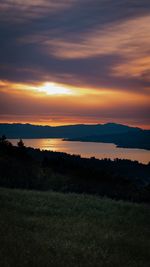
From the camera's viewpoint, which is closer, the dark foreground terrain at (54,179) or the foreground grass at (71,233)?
the foreground grass at (71,233)

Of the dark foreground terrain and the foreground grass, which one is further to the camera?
the dark foreground terrain

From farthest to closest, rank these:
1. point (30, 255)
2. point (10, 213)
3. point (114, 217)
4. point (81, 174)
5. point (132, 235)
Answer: point (81, 174), point (114, 217), point (10, 213), point (132, 235), point (30, 255)

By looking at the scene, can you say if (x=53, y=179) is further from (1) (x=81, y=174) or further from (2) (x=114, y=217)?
(2) (x=114, y=217)

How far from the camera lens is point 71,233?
13.6 m

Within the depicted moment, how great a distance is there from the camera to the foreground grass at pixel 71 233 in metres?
10.6

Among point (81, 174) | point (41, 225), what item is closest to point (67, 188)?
point (81, 174)

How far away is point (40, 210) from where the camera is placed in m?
18.3

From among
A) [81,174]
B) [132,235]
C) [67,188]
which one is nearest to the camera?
[132,235]

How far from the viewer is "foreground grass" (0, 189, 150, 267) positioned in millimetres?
10570

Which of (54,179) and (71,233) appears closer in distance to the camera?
(71,233)

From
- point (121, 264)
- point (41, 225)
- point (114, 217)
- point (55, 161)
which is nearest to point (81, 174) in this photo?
point (55, 161)

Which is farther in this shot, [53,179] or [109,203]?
[53,179]

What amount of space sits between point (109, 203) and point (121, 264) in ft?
38.5

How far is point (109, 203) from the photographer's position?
73.4 feet
